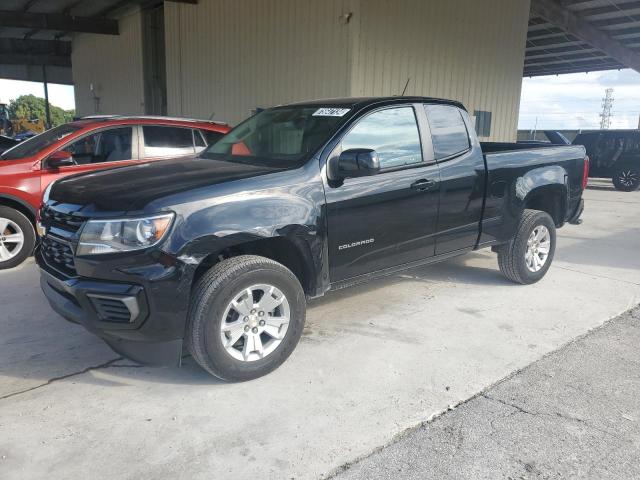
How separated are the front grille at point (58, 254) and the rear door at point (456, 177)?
2.80 meters

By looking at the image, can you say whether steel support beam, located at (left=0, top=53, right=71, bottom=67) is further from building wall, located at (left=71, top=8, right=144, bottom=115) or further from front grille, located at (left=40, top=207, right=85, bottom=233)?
front grille, located at (left=40, top=207, right=85, bottom=233)

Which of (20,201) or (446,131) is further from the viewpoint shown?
(20,201)

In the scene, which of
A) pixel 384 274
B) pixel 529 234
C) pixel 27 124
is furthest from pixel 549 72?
pixel 27 124

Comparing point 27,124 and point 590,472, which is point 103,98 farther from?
point 590,472

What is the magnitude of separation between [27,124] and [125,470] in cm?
3332

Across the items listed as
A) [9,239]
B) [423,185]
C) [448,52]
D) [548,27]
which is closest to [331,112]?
[423,185]

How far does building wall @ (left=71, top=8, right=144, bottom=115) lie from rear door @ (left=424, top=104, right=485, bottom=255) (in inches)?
583

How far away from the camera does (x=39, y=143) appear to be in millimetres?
6027

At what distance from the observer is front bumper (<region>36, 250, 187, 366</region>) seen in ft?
9.34

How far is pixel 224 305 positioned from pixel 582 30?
1631 centimetres

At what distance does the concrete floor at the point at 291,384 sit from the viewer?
8.33 ft

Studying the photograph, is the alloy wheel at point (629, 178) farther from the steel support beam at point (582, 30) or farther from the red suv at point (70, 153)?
the red suv at point (70, 153)

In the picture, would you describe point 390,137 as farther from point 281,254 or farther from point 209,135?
point 209,135

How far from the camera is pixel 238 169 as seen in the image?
11.7 ft
